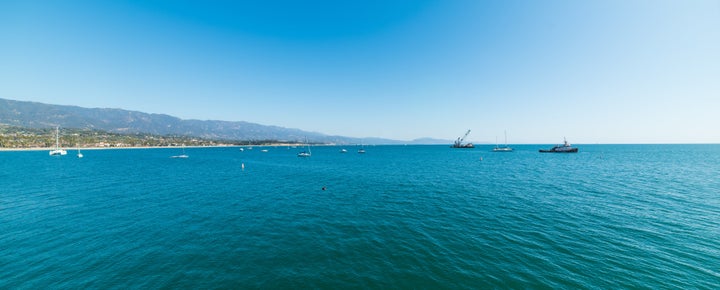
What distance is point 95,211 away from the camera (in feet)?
89.2

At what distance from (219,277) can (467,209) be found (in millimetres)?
26754

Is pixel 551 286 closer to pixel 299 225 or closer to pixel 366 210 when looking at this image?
pixel 366 210

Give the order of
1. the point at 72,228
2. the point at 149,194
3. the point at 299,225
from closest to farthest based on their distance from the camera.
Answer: the point at 72,228, the point at 299,225, the point at 149,194

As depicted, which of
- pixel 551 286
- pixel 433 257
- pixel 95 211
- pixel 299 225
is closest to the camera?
pixel 551 286

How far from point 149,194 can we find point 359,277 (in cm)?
4008

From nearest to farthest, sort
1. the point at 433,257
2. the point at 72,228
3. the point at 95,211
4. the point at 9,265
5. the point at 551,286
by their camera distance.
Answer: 1. the point at 551,286
2. the point at 9,265
3. the point at 433,257
4. the point at 72,228
5. the point at 95,211

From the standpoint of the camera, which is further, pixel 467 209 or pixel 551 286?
pixel 467 209

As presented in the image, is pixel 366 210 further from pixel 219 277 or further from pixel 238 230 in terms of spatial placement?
pixel 219 277

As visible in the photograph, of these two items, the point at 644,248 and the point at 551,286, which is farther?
the point at 644,248

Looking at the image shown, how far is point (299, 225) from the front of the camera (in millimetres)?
23672

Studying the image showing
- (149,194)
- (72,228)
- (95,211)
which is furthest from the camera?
(149,194)

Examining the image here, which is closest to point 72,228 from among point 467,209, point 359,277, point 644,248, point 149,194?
point 149,194

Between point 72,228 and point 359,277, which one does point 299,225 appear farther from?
point 72,228

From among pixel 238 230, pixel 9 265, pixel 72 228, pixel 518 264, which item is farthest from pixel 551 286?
pixel 72 228
